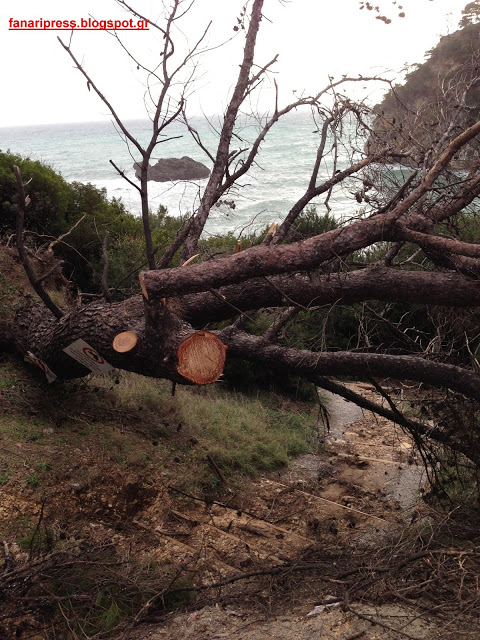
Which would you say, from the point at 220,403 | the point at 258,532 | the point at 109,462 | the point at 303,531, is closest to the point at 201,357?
the point at 109,462

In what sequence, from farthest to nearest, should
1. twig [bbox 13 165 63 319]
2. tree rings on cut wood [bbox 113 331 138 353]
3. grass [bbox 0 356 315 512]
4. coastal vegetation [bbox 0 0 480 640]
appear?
grass [bbox 0 356 315 512]
twig [bbox 13 165 63 319]
tree rings on cut wood [bbox 113 331 138 353]
coastal vegetation [bbox 0 0 480 640]

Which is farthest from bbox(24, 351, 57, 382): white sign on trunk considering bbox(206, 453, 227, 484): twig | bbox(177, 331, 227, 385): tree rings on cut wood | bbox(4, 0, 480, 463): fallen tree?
bbox(177, 331, 227, 385): tree rings on cut wood

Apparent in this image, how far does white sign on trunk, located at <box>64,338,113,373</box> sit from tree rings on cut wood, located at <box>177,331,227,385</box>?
1074mm

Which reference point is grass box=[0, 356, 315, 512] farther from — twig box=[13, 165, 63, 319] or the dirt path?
twig box=[13, 165, 63, 319]

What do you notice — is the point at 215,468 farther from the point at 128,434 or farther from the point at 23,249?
the point at 23,249

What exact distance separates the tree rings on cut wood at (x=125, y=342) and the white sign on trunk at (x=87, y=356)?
428 millimetres

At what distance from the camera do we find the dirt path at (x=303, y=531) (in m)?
3.31

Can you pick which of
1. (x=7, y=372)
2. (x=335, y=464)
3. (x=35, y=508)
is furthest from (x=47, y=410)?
(x=335, y=464)

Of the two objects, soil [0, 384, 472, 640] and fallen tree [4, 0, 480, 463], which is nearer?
soil [0, 384, 472, 640]

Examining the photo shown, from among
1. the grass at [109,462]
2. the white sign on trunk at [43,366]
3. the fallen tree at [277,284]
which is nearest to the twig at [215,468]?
the grass at [109,462]

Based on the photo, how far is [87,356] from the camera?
5.34 metres

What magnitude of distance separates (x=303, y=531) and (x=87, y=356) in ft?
8.19

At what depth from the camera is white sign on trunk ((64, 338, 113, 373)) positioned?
525cm

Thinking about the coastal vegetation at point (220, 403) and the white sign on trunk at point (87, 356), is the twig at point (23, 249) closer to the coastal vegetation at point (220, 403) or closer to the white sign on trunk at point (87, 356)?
the coastal vegetation at point (220, 403)
